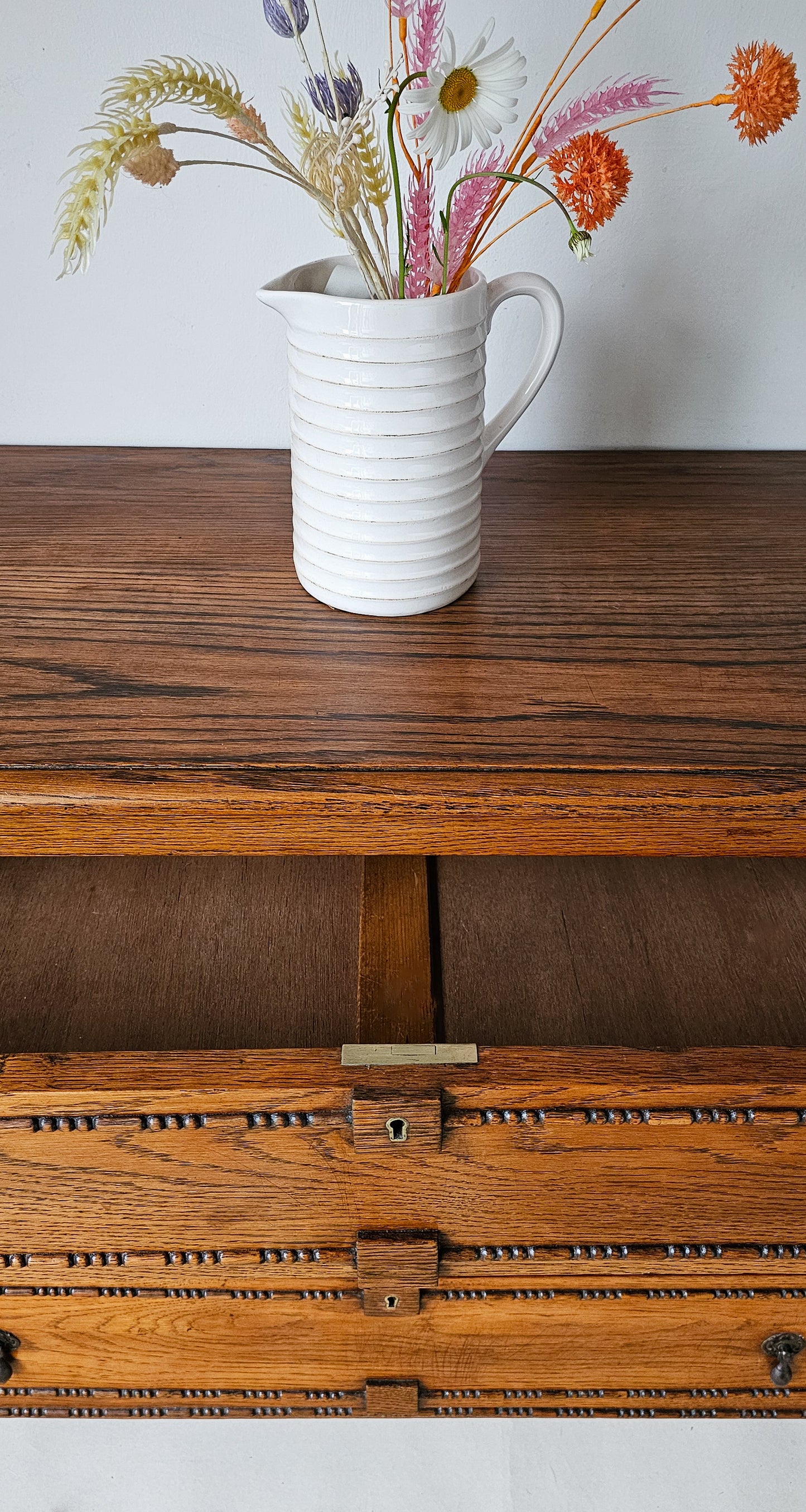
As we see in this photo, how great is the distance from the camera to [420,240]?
0.53 metres

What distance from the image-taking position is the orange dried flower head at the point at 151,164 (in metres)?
0.47

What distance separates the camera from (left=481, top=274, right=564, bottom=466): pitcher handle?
22.7 inches

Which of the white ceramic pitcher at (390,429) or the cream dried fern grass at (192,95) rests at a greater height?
the cream dried fern grass at (192,95)

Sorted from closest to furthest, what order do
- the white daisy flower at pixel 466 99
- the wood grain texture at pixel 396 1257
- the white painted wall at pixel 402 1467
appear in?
1. the white daisy flower at pixel 466 99
2. the wood grain texture at pixel 396 1257
3. the white painted wall at pixel 402 1467

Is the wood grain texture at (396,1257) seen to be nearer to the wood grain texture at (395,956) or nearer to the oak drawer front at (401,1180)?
the oak drawer front at (401,1180)

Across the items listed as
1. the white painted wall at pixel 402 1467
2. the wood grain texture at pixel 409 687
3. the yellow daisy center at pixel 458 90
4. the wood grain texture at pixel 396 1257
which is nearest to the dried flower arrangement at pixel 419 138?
the yellow daisy center at pixel 458 90

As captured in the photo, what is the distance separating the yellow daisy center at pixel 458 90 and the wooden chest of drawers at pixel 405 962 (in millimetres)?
242

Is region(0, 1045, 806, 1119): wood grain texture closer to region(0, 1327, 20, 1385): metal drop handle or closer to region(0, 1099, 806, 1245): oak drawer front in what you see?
region(0, 1099, 806, 1245): oak drawer front

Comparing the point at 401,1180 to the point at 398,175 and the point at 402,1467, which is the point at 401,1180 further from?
the point at 398,175

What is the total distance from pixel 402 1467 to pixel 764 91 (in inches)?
30.6

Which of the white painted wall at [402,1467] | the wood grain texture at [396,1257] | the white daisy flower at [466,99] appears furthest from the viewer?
the white painted wall at [402,1467]

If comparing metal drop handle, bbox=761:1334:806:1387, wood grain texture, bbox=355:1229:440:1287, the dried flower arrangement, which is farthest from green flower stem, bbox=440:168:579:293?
metal drop handle, bbox=761:1334:806:1387

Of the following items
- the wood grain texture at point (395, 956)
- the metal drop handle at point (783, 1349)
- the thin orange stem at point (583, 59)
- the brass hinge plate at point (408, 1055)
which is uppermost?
the thin orange stem at point (583, 59)

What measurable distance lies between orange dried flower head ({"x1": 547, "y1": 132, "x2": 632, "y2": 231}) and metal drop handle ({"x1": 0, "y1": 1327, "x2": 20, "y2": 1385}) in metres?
0.65
